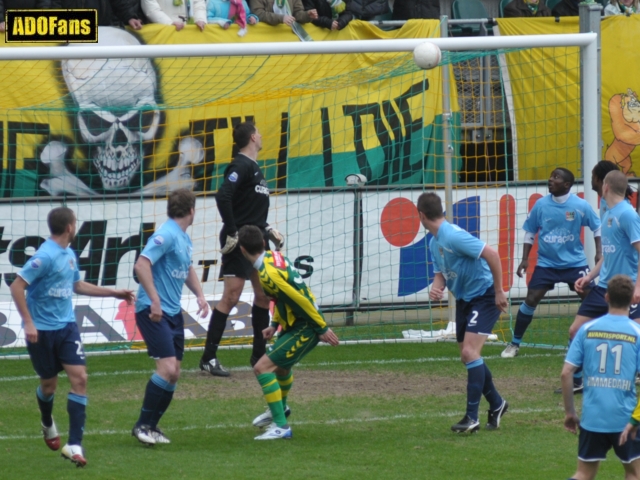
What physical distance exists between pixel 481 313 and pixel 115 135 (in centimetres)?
707

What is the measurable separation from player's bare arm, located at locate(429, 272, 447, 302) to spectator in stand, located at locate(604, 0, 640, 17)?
382 inches

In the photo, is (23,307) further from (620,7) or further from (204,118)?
(620,7)

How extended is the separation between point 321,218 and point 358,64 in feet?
9.41

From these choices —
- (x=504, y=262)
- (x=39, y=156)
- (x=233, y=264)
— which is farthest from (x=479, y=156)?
(x=39, y=156)

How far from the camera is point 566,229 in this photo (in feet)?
33.1

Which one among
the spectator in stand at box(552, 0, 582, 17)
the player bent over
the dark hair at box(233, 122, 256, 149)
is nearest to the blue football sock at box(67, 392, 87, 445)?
the player bent over

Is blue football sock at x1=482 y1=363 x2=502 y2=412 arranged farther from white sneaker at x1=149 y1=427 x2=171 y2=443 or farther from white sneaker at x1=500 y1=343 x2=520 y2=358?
white sneaker at x1=500 y1=343 x2=520 y2=358

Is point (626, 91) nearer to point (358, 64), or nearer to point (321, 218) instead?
point (358, 64)

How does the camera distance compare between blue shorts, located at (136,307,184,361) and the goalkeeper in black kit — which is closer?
blue shorts, located at (136,307,184,361)

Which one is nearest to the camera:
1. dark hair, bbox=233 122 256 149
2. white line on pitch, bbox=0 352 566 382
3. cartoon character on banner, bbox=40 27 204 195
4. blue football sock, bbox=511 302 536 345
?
dark hair, bbox=233 122 256 149

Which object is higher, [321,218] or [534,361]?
[321,218]

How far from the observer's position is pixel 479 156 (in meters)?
13.2

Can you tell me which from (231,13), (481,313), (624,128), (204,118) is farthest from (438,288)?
(624,128)

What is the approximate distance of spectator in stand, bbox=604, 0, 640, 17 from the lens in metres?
16.3
